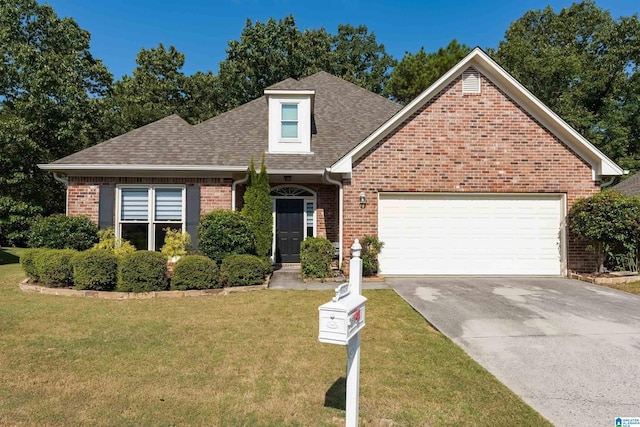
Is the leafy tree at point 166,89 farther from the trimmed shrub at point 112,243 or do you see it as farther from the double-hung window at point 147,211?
the trimmed shrub at point 112,243

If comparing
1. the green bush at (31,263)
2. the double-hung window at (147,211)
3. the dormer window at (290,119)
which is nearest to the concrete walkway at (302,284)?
the double-hung window at (147,211)

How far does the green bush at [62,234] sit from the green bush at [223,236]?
10.4ft

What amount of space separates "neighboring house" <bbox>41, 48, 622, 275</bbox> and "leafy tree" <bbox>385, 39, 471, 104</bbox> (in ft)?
47.2

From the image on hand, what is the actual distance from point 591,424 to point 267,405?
273 cm

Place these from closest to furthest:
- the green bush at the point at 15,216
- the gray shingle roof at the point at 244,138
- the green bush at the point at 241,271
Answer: the green bush at the point at 241,271
the gray shingle roof at the point at 244,138
the green bush at the point at 15,216

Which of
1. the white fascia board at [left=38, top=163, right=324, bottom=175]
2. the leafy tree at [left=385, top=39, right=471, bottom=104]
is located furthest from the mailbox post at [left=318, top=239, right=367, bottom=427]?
the leafy tree at [left=385, top=39, right=471, bottom=104]

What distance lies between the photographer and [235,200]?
1135cm

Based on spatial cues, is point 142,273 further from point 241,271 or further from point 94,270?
point 241,271

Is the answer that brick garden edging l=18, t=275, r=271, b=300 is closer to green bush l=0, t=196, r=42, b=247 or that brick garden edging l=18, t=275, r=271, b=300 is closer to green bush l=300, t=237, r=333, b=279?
green bush l=300, t=237, r=333, b=279

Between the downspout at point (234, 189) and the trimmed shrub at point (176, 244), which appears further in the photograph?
the downspout at point (234, 189)

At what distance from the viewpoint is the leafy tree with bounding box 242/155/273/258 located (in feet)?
33.7

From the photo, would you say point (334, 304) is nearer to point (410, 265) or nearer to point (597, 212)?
point (410, 265)

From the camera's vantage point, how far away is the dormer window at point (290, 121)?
489 inches

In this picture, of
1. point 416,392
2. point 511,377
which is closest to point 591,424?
point 511,377
